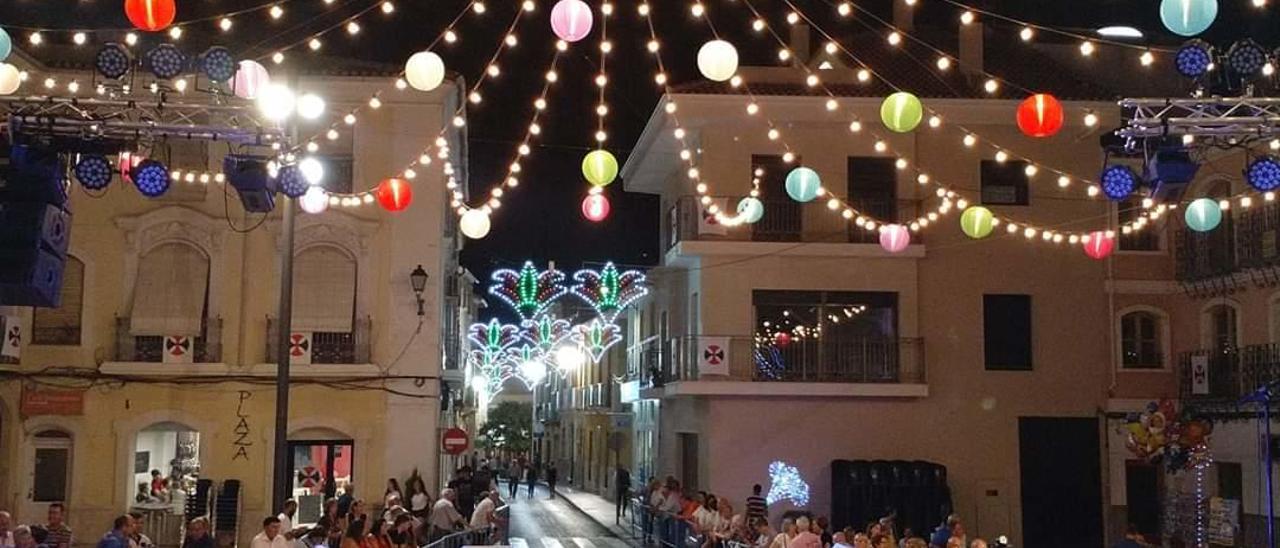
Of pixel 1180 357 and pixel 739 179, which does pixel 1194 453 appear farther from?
pixel 739 179

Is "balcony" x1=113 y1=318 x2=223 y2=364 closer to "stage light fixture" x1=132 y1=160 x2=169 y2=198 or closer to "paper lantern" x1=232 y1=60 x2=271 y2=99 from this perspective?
"stage light fixture" x1=132 y1=160 x2=169 y2=198

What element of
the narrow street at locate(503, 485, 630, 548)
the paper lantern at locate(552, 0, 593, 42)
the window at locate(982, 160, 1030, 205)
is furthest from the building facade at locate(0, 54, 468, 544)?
the paper lantern at locate(552, 0, 593, 42)

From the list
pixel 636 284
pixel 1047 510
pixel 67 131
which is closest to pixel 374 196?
pixel 67 131

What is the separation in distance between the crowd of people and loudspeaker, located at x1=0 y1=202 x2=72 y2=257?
8.25m

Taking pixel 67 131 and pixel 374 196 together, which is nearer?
pixel 67 131

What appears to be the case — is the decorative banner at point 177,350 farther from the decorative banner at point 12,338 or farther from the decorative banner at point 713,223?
the decorative banner at point 713,223

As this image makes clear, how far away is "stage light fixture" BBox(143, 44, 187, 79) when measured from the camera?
12922 millimetres

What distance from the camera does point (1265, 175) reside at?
45.2ft

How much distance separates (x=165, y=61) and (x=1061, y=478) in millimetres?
17975

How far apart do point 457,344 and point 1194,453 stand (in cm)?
1416

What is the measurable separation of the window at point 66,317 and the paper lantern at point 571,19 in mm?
13802

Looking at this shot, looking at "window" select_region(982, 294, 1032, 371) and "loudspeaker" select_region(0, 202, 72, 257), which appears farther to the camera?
"window" select_region(982, 294, 1032, 371)

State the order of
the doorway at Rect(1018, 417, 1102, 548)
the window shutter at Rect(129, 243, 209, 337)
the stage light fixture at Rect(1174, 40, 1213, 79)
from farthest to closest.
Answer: the doorway at Rect(1018, 417, 1102, 548) → the window shutter at Rect(129, 243, 209, 337) → the stage light fixture at Rect(1174, 40, 1213, 79)

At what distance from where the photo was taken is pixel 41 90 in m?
Result: 20.6
